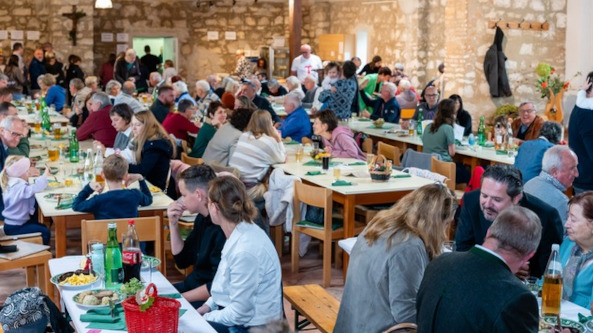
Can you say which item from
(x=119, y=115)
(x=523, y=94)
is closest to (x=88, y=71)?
(x=523, y=94)

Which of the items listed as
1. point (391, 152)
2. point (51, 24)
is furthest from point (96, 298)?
point (51, 24)

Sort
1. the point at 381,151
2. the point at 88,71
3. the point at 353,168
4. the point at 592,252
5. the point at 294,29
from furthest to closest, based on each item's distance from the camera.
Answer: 1. the point at 88,71
2. the point at 294,29
3. the point at 381,151
4. the point at 353,168
5. the point at 592,252

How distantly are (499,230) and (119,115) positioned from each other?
17.7 feet

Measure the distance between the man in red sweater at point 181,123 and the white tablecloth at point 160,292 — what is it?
16.8 ft

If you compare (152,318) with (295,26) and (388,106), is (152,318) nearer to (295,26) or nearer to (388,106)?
(388,106)

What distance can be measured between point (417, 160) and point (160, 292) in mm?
4283

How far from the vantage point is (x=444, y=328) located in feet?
10.5

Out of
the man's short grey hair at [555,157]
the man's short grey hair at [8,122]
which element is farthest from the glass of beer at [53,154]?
the man's short grey hair at [555,157]

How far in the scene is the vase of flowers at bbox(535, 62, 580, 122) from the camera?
1402 centimetres

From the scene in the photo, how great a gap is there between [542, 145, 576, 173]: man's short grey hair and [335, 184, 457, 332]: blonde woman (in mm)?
1427

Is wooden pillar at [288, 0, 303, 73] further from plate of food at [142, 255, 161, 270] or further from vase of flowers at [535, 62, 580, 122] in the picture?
plate of food at [142, 255, 161, 270]

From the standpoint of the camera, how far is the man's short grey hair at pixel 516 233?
3.21 meters

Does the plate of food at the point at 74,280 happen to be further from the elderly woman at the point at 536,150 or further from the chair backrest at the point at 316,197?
the elderly woman at the point at 536,150

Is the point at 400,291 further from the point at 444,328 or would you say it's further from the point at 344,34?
the point at 344,34
